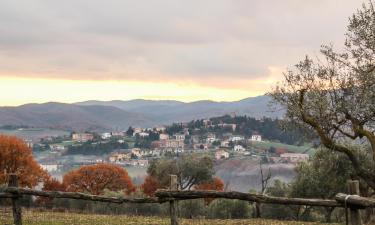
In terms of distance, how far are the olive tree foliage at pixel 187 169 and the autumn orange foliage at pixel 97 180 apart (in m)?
26.6

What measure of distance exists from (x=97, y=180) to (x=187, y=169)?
120 feet

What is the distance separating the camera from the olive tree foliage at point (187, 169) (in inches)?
3571

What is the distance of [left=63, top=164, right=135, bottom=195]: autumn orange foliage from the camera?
4691 inches

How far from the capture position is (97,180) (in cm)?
12075

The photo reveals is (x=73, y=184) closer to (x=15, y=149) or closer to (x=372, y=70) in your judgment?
(x=15, y=149)

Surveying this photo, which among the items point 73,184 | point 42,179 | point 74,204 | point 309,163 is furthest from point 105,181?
point 309,163

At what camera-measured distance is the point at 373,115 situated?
1134 inches

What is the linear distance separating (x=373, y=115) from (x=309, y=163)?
29787 millimetres

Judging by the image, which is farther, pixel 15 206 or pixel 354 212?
pixel 15 206

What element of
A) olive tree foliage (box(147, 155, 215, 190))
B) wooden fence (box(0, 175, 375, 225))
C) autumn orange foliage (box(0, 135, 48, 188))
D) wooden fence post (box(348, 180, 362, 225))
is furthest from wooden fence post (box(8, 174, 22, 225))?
autumn orange foliage (box(0, 135, 48, 188))

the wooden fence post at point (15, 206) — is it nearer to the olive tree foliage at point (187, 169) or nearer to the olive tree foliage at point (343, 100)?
the olive tree foliage at point (343, 100)

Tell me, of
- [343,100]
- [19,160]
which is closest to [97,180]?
[19,160]

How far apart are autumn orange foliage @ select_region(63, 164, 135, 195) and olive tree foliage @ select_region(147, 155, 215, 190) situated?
26620 millimetres

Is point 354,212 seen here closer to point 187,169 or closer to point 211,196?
point 211,196
